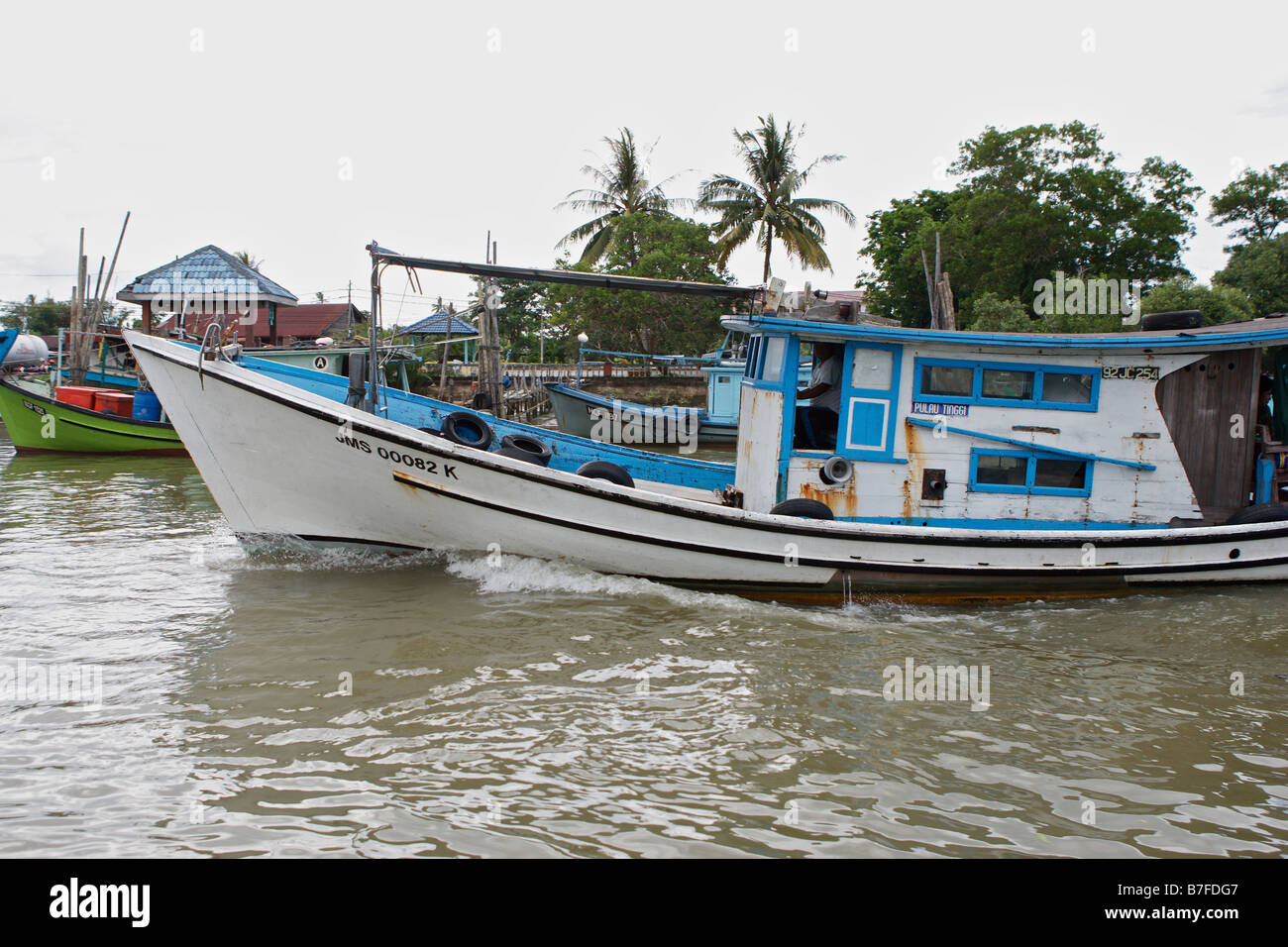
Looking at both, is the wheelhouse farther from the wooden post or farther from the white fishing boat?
the wooden post

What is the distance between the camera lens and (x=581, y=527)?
24.8 feet

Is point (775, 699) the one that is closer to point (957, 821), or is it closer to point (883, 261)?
point (957, 821)

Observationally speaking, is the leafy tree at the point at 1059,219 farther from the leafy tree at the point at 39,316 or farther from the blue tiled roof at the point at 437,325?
the leafy tree at the point at 39,316

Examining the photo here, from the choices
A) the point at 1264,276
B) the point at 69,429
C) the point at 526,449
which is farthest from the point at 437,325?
the point at 1264,276

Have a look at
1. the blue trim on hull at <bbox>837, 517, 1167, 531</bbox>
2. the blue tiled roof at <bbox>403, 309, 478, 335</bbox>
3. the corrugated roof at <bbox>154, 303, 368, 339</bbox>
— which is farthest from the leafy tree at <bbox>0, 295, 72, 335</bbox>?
the blue trim on hull at <bbox>837, 517, 1167, 531</bbox>

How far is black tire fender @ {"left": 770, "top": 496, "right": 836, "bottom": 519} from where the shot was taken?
7708 millimetres

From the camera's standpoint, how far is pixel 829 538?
24.6 feet

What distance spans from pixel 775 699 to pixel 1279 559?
539cm

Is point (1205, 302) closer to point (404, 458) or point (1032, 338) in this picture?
point (1032, 338)

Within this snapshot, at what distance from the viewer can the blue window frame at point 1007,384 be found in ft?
25.9

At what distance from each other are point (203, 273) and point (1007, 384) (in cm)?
2555

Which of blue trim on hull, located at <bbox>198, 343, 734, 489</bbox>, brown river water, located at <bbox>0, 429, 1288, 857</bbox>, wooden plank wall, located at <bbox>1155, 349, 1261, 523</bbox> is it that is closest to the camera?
brown river water, located at <bbox>0, 429, 1288, 857</bbox>

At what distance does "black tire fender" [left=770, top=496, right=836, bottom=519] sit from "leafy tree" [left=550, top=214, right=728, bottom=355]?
21162 mm

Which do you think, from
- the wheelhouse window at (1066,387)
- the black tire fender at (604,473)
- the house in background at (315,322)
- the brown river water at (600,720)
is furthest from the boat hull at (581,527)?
the house in background at (315,322)
